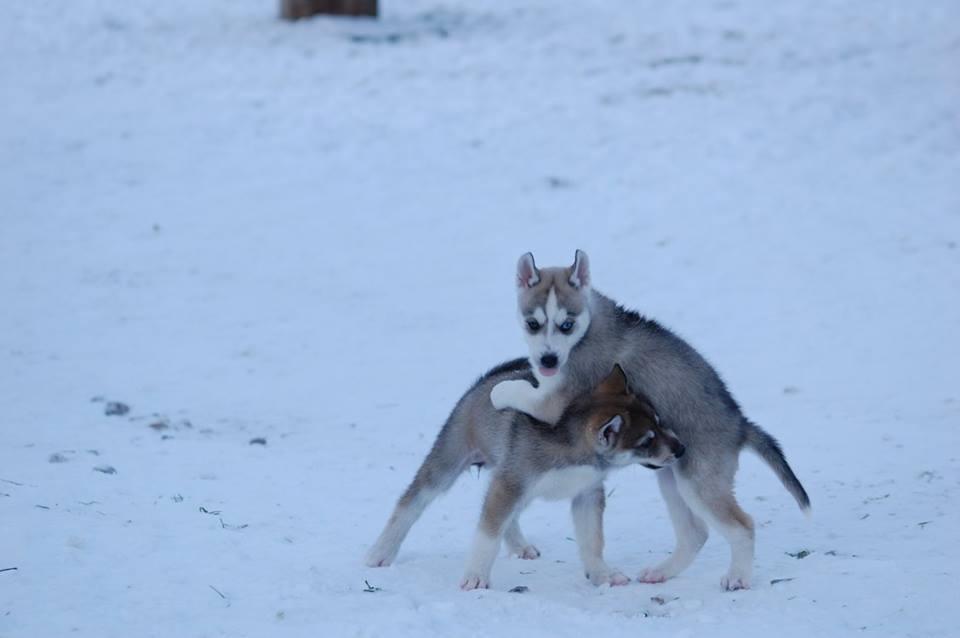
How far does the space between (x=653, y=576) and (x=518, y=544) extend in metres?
0.86

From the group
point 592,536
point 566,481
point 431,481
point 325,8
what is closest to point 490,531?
point 566,481

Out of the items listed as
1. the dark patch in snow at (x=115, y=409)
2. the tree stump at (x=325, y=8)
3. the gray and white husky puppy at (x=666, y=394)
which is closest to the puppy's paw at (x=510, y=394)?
the gray and white husky puppy at (x=666, y=394)

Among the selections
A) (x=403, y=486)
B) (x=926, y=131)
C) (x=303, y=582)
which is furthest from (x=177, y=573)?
(x=926, y=131)

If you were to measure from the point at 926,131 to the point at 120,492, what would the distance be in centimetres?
1015

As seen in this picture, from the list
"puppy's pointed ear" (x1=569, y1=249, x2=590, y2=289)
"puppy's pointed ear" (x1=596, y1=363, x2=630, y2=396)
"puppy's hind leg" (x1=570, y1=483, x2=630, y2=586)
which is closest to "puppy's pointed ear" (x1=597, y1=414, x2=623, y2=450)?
"puppy's pointed ear" (x1=596, y1=363, x2=630, y2=396)

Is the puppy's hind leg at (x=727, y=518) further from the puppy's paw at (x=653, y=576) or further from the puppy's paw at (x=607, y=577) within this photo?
the puppy's paw at (x=607, y=577)

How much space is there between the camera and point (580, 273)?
6.71 metres

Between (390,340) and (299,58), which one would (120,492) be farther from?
(299,58)

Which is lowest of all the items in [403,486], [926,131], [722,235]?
[403,486]

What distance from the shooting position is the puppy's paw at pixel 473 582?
19.7 feet

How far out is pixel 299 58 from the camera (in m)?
16.6

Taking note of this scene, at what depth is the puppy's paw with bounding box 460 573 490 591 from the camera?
6000 mm

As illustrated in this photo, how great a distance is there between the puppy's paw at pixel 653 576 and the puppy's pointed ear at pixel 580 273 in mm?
1495

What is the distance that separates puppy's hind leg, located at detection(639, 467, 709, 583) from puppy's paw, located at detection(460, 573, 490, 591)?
2.71 ft
